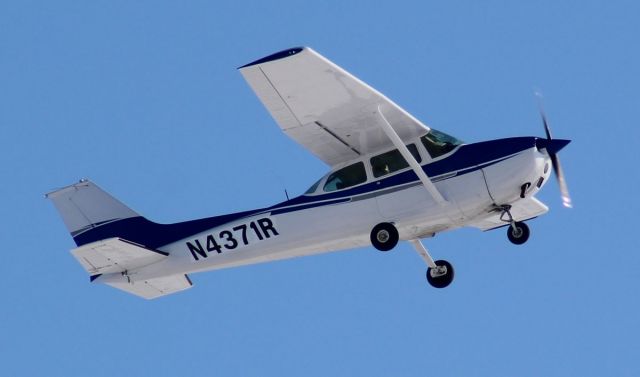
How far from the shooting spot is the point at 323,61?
50.8 feet

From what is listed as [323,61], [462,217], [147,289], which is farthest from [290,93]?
[147,289]

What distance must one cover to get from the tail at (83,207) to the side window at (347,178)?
3656 millimetres

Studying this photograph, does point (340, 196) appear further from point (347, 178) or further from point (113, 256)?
point (113, 256)

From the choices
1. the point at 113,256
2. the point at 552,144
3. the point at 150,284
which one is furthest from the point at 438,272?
the point at 113,256

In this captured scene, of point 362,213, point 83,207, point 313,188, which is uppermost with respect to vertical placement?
point 83,207

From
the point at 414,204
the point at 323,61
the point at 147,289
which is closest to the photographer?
the point at 323,61

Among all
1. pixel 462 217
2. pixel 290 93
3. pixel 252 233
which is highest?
pixel 290 93

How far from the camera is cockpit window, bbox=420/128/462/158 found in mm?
16609

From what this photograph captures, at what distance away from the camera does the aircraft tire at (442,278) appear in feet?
58.2

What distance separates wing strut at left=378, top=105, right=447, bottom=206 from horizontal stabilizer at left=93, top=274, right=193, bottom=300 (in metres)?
4.08

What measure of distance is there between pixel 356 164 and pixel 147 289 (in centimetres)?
376

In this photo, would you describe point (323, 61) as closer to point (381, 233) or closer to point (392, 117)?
point (392, 117)

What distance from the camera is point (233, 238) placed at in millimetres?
17594

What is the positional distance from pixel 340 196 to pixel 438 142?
62.0 inches
